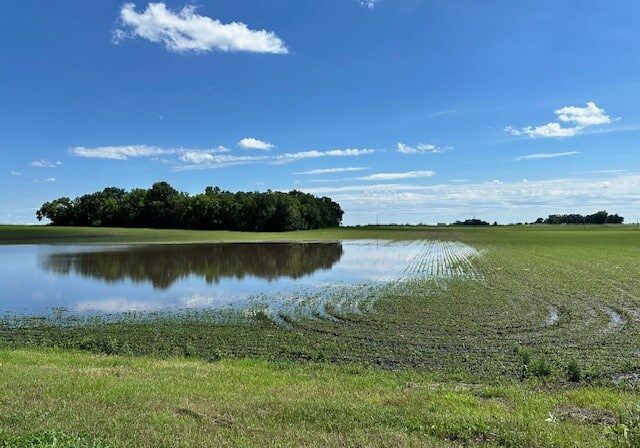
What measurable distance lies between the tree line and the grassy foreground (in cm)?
13138

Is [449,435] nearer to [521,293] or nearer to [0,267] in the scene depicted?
[521,293]

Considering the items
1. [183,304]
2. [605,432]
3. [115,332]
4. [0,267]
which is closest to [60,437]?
[605,432]

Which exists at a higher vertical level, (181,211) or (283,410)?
(181,211)

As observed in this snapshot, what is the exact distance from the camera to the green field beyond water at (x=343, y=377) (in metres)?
6.72

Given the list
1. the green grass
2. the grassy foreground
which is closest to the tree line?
the green grass

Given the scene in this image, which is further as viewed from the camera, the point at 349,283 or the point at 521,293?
the point at 349,283

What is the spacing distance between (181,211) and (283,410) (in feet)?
470

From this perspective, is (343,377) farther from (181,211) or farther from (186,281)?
(181,211)

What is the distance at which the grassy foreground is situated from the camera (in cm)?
645

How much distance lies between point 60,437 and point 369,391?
5435 millimetres

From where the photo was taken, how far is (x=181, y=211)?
14512 centimetres

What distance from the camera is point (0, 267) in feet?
135

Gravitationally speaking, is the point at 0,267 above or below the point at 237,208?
below

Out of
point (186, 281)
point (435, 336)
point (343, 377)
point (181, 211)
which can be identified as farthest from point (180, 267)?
point (181, 211)
